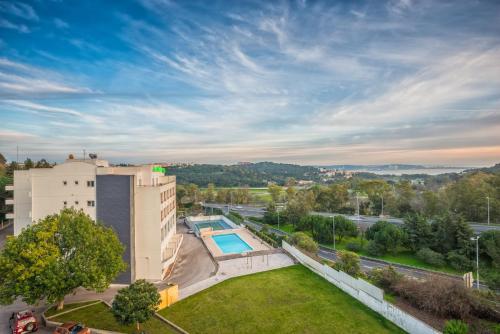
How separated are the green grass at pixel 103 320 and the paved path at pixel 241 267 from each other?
4.25m

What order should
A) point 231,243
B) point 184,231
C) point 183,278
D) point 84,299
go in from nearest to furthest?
1. point 84,299
2. point 183,278
3. point 231,243
4. point 184,231

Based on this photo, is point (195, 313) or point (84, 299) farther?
point (84, 299)

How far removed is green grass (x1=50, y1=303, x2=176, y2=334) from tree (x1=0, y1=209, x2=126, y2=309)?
1413 mm

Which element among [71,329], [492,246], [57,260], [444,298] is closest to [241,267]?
[71,329]

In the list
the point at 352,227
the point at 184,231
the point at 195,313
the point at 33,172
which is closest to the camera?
the point at 195,313

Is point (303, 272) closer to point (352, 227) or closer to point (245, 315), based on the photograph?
point (245, 315)

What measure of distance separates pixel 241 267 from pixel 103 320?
41.2ft

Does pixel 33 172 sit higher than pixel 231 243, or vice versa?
pixel 33 172

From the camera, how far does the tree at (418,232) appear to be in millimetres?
33406

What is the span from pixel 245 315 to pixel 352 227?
27.0 m

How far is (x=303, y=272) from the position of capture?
82.4 ft

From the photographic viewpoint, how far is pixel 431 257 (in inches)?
1193

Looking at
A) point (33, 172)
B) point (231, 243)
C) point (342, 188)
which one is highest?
point (33, 172)

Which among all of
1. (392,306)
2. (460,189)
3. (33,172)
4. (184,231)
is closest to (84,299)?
(33,172)
